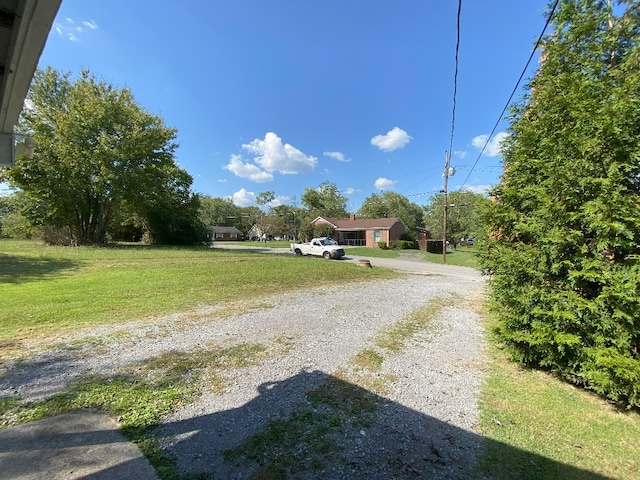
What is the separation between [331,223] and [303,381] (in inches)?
1409

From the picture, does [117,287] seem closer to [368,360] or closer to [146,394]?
[146,394]

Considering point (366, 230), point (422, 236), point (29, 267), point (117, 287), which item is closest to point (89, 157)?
point (29, 267)

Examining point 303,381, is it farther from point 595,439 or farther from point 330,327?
point 595,439

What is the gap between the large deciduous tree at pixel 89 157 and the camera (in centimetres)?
1961

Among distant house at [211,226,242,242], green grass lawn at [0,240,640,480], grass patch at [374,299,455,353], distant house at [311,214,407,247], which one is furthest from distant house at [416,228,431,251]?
distant house at [211,226,242,242]

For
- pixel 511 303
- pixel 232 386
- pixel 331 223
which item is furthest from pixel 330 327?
pixel 331 223

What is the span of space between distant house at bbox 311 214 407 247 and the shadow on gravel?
3323 cm

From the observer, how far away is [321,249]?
835 inches

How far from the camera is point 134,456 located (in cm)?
220

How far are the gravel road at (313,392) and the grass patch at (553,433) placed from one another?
0.60 ft

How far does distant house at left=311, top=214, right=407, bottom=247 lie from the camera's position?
118ft

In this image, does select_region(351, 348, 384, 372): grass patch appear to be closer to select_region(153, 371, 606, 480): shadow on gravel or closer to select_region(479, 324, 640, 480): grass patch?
select_region(153, 371, 606, 480): shadow on gravel

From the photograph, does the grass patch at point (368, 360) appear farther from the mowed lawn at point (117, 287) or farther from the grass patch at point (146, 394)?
the mowed lawn at point (117, 287)

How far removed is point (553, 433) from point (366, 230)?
3498 cm
